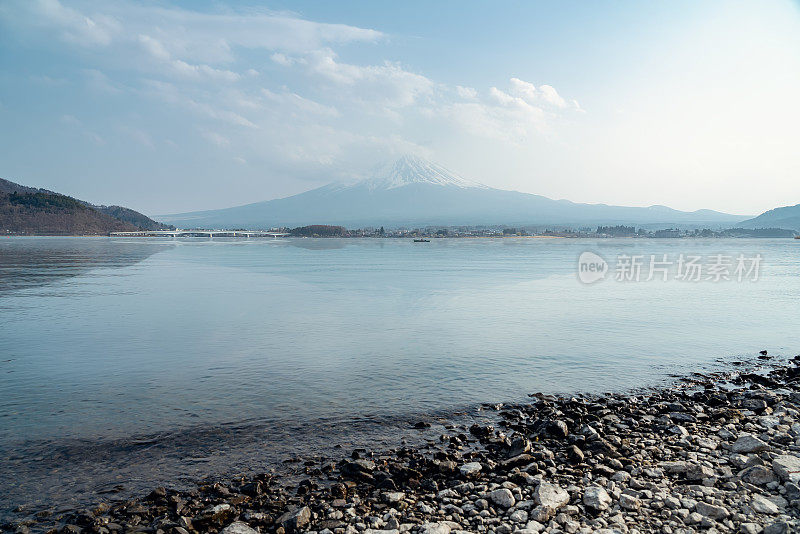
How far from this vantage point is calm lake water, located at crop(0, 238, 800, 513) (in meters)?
5.21

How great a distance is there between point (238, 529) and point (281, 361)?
5142mm

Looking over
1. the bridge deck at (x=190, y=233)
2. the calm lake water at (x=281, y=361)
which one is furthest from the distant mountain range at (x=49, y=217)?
the calm lake water at (x=281, y=361)

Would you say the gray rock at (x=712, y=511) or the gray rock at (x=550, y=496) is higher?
the gray rock at (x=712, y=511)

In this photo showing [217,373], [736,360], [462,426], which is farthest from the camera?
[736,360]

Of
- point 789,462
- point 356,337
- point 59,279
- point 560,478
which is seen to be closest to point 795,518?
point 789,462

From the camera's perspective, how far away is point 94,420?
5.96 m

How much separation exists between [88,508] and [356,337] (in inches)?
272

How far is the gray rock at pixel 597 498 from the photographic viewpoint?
3783 millimetres

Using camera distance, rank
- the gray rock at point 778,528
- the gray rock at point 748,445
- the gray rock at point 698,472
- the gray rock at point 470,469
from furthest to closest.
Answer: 1. the gray rock at point 748,445
2. the gray rock at point 470,469
3. the gray rock at point 698,472
4. the gray rock at point 778,528

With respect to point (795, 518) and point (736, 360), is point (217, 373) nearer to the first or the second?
point (795, 518)

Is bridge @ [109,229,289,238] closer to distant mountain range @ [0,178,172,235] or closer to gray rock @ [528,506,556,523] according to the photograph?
distant mountain range @ [0,178,172,235]

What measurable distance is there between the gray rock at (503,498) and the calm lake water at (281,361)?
1740 millimetres

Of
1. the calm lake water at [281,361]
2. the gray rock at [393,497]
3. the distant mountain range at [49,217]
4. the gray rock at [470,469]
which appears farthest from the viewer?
the distant mountain range at [49,217]

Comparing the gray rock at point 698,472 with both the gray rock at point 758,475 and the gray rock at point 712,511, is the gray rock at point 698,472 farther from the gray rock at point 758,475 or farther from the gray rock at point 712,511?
the gray rock at point 712,511
